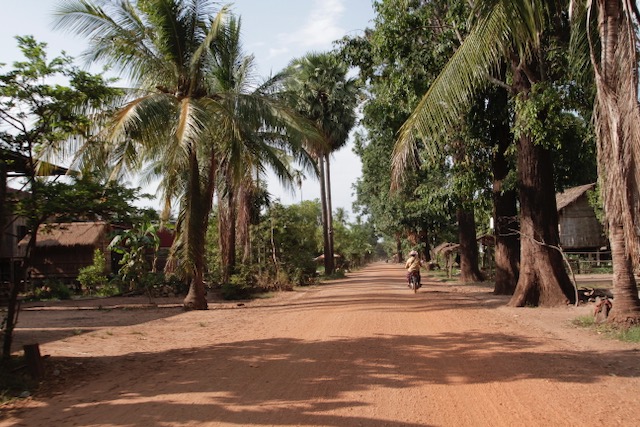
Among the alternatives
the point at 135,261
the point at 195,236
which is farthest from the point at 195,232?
the point at 135,261

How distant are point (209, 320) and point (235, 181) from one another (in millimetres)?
3911

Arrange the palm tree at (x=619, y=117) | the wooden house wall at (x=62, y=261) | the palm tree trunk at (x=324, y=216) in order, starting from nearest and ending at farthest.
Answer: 1. the palm tree at (x=619, y=117)
2. the wooden house wall at (x=62, y=261)
3. the palm tree trunk at (x=324, y=216)

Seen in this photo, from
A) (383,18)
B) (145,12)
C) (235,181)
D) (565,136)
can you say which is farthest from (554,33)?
(145,12)

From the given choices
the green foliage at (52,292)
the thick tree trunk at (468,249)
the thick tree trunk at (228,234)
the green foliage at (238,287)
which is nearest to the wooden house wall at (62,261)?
the green foliage at (52,292)

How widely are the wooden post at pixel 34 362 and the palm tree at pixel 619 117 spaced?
26.2 ft

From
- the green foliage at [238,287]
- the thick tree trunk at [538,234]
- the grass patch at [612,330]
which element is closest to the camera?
the grass patch at [612,330]

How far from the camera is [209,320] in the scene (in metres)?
13.1

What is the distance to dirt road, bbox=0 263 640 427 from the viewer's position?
4.87 metres

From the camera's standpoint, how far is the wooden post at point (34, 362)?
259 inches

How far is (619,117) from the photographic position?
7434mm

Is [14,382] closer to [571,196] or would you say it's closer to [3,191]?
[3,191]

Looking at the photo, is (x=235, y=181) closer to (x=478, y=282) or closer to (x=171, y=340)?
(x=171, y=340)

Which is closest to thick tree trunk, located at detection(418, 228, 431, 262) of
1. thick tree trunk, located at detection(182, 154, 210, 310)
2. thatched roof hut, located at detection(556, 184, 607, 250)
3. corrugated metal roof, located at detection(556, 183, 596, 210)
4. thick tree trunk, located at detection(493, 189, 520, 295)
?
corrugated metal roof, located at detection(556, 183, 596, 210)

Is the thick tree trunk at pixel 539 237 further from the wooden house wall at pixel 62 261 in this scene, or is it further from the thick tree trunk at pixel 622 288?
the wooden house wall at pixel 62 261
